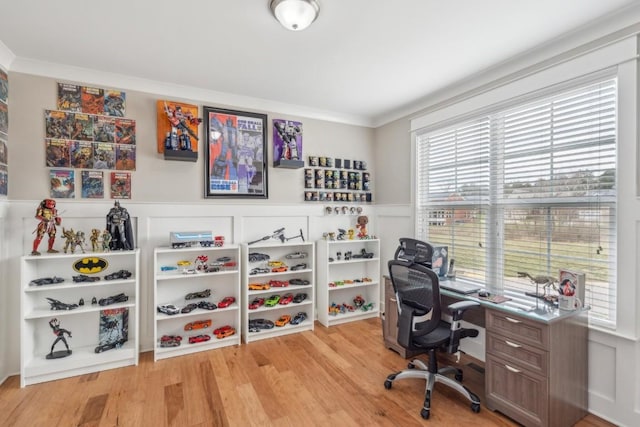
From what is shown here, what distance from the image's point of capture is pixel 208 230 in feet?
10.4

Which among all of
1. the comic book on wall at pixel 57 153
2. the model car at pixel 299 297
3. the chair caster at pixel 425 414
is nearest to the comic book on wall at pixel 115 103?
the comic book on wall at pixel 57 153

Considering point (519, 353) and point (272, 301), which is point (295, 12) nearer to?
point (519, 353)

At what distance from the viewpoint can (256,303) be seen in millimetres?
3281

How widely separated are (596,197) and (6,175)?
4602mm

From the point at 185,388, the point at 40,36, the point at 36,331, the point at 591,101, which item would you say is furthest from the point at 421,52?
the point at 36,331

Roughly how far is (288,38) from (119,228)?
217 cm

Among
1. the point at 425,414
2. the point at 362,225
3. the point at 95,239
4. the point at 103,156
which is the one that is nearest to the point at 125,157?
the point at 103,156

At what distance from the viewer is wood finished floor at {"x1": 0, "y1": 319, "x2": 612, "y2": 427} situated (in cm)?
196

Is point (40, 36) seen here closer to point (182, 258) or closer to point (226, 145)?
point (226, 145)

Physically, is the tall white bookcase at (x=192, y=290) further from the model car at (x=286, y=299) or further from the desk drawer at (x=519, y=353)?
the desk drawer at (x=519, y=353)

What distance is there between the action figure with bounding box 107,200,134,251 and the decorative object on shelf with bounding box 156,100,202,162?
26.9 inches

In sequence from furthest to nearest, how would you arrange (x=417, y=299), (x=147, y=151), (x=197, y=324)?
1. (x=197, y=324)
2. (x=147, y=151)
3. (x=417, y=299)

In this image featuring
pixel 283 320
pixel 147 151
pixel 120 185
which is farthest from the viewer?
pixel 283 320

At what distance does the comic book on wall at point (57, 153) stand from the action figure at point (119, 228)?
582mm
